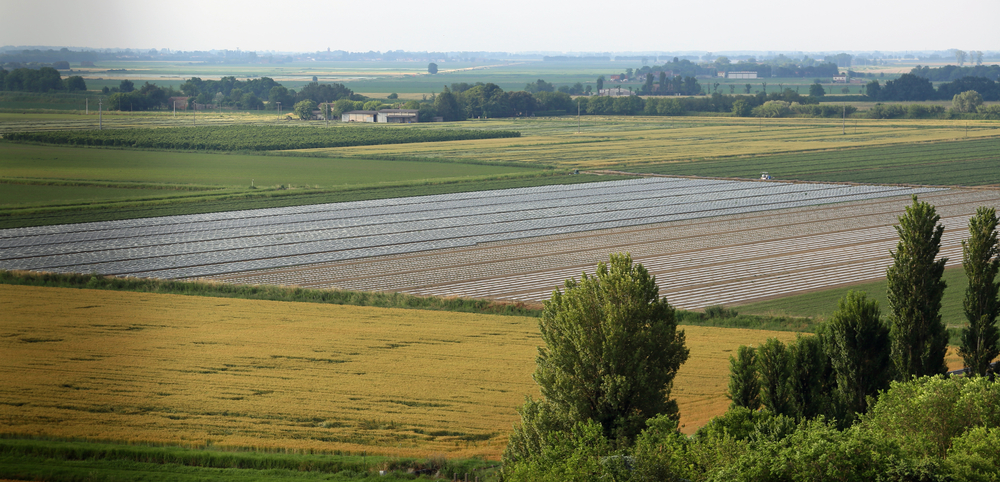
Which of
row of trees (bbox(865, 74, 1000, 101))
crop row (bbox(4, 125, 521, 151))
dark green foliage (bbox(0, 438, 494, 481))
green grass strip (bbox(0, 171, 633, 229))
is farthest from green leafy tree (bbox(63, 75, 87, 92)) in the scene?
row of trees (bbox(865, 74, 1000, 101))

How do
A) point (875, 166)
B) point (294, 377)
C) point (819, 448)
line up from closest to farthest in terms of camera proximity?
point (819, 448) < point (294, 377) < point (875, 166)

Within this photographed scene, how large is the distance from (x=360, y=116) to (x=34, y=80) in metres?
128

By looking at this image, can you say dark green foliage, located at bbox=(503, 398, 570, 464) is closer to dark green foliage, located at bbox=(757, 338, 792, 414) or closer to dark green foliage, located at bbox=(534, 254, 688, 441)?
dark green foliage, located at bbox=(534, 254, 688, 441)

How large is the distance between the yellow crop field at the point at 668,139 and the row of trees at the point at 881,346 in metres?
59.5

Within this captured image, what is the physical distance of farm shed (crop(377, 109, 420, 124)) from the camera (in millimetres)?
133625

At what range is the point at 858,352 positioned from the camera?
769 inches

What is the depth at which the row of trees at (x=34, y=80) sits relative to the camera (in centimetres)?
962

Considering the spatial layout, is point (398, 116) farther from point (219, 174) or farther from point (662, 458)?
point (662, 458)

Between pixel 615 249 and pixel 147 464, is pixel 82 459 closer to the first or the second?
pixel 147 464

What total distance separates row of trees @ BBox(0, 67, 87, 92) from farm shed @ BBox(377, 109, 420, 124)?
12258cm

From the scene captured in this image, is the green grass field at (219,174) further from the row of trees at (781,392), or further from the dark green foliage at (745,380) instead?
the dark green foliage at (745,380)

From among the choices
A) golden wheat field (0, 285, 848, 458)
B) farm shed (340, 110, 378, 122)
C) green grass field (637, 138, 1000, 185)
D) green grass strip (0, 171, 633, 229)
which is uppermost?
farm shed (340, 110, 378, 122)

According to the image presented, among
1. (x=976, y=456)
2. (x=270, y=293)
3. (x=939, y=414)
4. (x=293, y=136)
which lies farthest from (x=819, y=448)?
(x=293, y=136)

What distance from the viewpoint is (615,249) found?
43.6 metres
